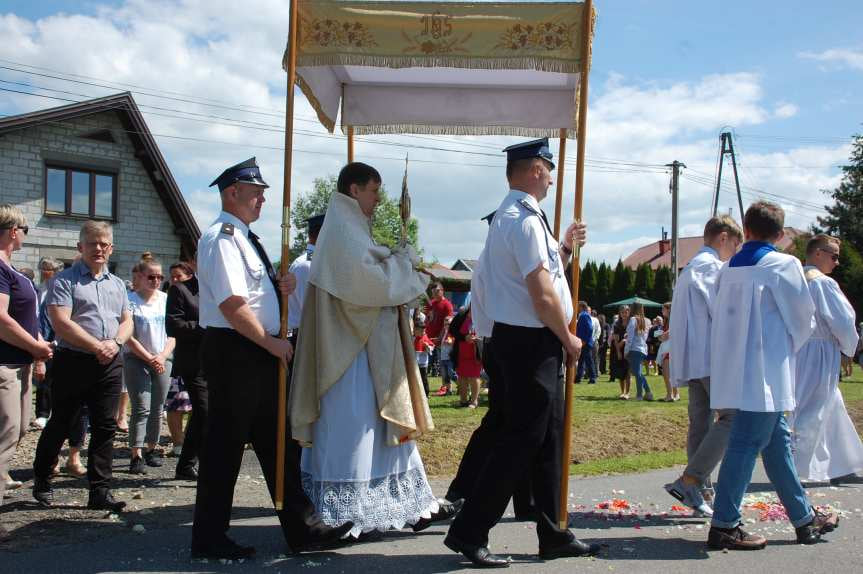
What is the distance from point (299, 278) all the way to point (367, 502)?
6.30 feet

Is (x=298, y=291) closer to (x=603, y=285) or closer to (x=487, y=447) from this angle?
(x=487, y=447)

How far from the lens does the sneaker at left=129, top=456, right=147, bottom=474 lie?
7.30 m

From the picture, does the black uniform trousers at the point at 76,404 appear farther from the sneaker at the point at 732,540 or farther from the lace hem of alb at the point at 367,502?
the sneaker at the point at 732,540

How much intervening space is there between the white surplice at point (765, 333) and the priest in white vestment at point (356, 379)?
1.91 meters

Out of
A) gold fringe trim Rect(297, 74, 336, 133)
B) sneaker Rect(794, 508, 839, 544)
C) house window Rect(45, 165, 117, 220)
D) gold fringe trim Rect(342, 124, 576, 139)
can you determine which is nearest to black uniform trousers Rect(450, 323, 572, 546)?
sneaker Rect(794, 508, 839, 544)

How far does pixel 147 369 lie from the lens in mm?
7676

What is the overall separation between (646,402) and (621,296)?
5019 centimetres

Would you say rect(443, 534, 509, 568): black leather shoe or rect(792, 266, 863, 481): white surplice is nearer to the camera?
rect(443, 534, 509, 568): black leather shoe

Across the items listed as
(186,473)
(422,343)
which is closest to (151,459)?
(186,473)

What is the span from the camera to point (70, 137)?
2580 centimetres

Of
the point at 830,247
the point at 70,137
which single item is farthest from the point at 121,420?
the point at 70,137

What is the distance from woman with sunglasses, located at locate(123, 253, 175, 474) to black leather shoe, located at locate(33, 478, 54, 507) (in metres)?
1.26

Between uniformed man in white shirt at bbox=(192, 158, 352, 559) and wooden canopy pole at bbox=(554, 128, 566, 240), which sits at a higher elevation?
wooden canopy pole at bbox=(554, 128, 566, 240)

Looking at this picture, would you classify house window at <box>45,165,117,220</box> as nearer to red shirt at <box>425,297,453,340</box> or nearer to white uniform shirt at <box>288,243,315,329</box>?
red shirt at <box>425,297,453,340</box>
